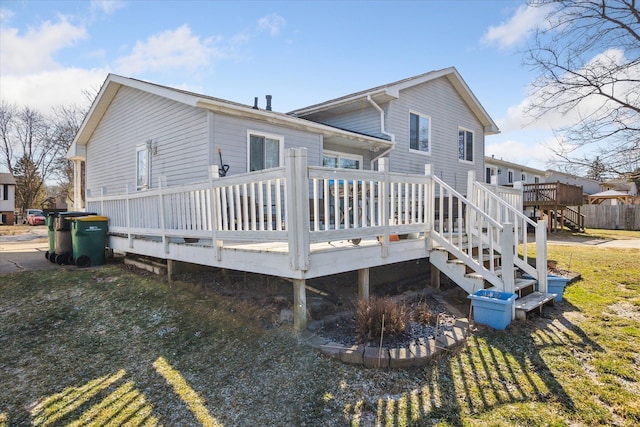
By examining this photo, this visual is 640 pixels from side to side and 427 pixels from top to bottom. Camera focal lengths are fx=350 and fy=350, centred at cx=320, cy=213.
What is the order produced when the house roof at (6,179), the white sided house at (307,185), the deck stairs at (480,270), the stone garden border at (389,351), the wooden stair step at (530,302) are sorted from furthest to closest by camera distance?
the house roof at (6,179) → the deck stairs at (480,270) → the wooden stair step at (530,302) → the white sided house at (307,185) → the stone garden border at (389,351)

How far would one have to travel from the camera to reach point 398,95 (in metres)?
10.2

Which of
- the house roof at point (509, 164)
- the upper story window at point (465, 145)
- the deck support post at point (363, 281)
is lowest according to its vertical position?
the deck support post at point (363, 281)

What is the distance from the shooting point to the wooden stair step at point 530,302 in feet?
15.0

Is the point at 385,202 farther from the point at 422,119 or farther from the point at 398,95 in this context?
the point at 422,119

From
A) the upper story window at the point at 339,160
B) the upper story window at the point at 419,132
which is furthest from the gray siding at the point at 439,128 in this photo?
the upper story window at the point at 339,160

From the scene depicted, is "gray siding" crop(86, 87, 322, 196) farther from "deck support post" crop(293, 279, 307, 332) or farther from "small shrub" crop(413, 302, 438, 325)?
"small shrub" crop(413, 302, 438, 325)

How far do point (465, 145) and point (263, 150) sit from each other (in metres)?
8.76

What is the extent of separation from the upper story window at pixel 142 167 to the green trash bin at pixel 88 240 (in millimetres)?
1509

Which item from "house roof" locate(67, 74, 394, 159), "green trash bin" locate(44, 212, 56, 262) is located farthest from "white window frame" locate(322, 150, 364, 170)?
"green trash bin" locate(44, 212, 56, 262)

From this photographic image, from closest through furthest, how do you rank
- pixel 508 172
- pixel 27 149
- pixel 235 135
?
pixel 235 135 → pixel 508 172 → pixel 27 149

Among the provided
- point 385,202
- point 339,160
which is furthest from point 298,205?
point 339,160

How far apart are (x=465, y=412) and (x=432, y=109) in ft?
35.6

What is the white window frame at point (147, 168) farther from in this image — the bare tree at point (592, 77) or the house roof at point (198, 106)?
the bare tree at point (592, 77)

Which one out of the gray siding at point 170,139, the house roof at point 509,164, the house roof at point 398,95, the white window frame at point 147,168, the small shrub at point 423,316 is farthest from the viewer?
the house roof at point 509,164
